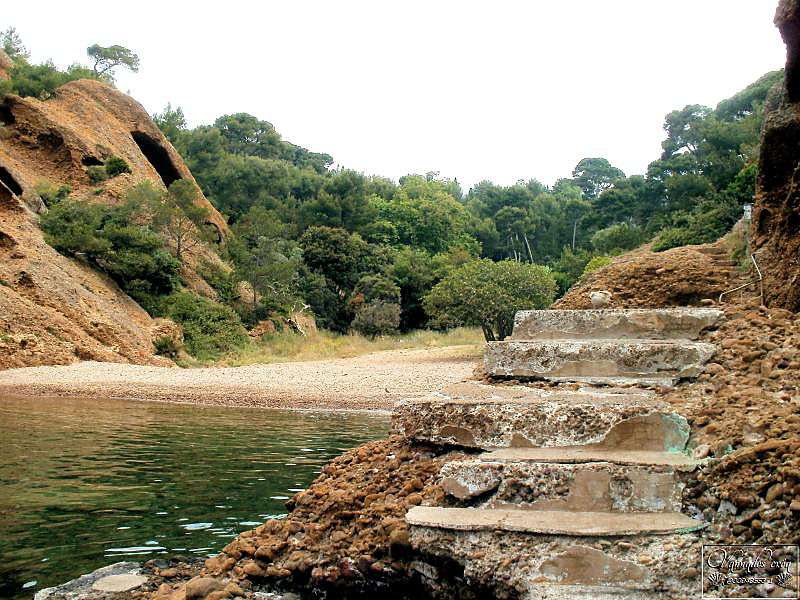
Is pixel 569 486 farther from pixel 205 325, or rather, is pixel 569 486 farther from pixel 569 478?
pixel 205 325

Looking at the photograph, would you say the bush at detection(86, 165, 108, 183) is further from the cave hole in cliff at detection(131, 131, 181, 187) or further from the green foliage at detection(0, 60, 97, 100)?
the cave hole in cliff at detection(131, 131, 181, 187)

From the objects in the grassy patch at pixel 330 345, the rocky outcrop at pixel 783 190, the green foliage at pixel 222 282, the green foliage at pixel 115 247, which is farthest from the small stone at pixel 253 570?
the green foliage at pixel 222 282

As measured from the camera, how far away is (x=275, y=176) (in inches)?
2016

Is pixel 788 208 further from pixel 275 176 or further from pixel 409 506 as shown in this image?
pixel 275 176

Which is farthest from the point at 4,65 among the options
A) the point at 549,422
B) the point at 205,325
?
the point at 549,422

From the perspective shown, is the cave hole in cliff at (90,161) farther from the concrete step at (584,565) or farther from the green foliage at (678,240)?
the concrete step at (584,565)

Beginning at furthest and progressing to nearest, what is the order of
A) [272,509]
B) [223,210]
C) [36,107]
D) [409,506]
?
[223,210]
[36,107]
[272,509]
[409,506]

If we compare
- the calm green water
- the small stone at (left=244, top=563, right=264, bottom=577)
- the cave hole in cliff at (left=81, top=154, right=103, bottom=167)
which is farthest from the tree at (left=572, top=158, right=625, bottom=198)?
the small stone at (left=244, top=563, right=264, bottom=577)

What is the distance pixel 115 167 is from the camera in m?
31.6

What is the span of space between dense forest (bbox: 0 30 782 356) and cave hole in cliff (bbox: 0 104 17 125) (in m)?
0.65

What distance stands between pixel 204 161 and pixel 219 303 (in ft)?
74.1

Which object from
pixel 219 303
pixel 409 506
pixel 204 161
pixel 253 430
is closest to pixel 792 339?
pixel 409 506

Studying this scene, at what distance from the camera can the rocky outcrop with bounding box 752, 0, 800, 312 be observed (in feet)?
13.0

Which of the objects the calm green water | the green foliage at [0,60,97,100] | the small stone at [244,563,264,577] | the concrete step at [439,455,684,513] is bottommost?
the calm green water
